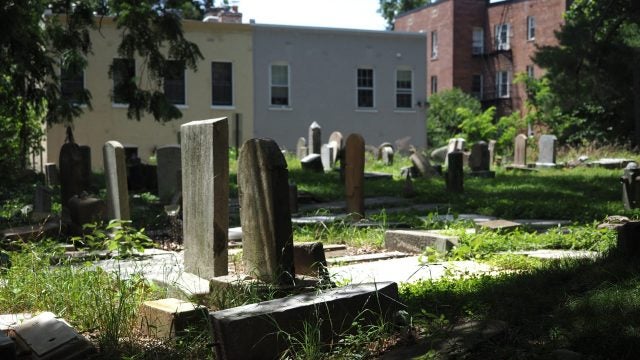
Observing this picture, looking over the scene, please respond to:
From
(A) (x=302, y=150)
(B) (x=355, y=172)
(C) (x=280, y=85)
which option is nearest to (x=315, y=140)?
(A) (x=302, y=150)

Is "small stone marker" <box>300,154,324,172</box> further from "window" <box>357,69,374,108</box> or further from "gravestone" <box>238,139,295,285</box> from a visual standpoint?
"gravestone" <box>238,139,295,285</box>

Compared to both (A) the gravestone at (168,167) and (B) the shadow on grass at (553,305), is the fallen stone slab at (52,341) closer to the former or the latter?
(B) the shadow on grass at (553,305)

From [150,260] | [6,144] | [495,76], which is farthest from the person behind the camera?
[495,76]

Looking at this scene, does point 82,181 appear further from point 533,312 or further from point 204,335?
point 533,312

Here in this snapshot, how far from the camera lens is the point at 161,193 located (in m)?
15.2

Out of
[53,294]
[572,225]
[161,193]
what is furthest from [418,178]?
[53,294]

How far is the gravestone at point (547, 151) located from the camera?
26078 mm

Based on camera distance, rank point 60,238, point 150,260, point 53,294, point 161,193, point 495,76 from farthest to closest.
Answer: point 495,76 → point 161,193 → point 60,238 → point 150,260 → point 53,294

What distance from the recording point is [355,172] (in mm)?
11805

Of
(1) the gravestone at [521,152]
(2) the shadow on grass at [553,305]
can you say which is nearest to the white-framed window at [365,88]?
(1) the gravestone at [521,152]

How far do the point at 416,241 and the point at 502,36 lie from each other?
40.6 metres

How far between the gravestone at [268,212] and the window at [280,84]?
27472 mm

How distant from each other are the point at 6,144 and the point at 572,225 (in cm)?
1484

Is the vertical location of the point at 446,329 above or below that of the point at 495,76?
below
